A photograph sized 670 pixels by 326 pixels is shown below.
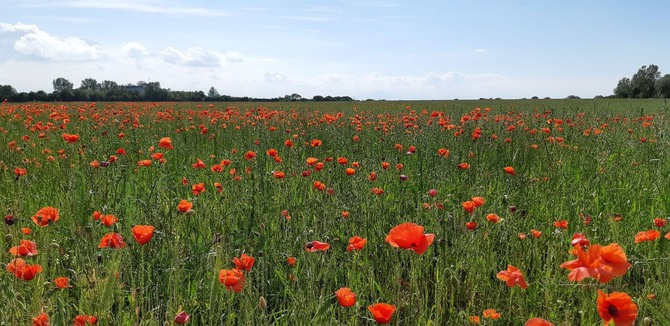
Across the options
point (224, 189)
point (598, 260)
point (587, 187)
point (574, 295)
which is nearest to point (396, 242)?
point (598, 260)

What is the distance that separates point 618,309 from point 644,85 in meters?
79.6

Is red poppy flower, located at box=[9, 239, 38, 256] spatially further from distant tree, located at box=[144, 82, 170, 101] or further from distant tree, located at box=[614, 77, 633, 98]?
distant tree, located at box=[614, 77, 633, 98]

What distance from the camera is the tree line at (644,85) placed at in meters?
65.4

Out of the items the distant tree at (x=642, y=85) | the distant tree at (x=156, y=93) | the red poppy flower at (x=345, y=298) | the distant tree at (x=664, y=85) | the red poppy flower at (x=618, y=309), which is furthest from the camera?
the distant tree at (x=642, y=85)

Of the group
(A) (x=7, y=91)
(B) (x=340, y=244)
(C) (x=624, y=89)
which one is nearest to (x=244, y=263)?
(B) (x=340, y=244)

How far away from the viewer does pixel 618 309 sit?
126cm

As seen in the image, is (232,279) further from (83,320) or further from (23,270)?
(23,270)

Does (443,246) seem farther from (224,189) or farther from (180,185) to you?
(180,185)

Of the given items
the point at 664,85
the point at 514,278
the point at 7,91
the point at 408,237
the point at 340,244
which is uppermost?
the point at 664,85

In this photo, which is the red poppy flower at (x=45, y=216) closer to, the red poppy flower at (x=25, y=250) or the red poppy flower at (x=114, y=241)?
the red poppy flower at (x=25, y=250)

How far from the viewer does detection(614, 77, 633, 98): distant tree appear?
71.4 metres

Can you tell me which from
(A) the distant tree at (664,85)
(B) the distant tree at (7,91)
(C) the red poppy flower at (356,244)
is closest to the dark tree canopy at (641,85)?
(A) the distant tree at (664,85)

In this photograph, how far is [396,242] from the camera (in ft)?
5.17

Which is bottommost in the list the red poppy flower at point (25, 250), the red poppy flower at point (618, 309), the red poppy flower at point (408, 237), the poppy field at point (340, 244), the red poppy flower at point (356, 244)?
the poppy field at point (340, 244)
